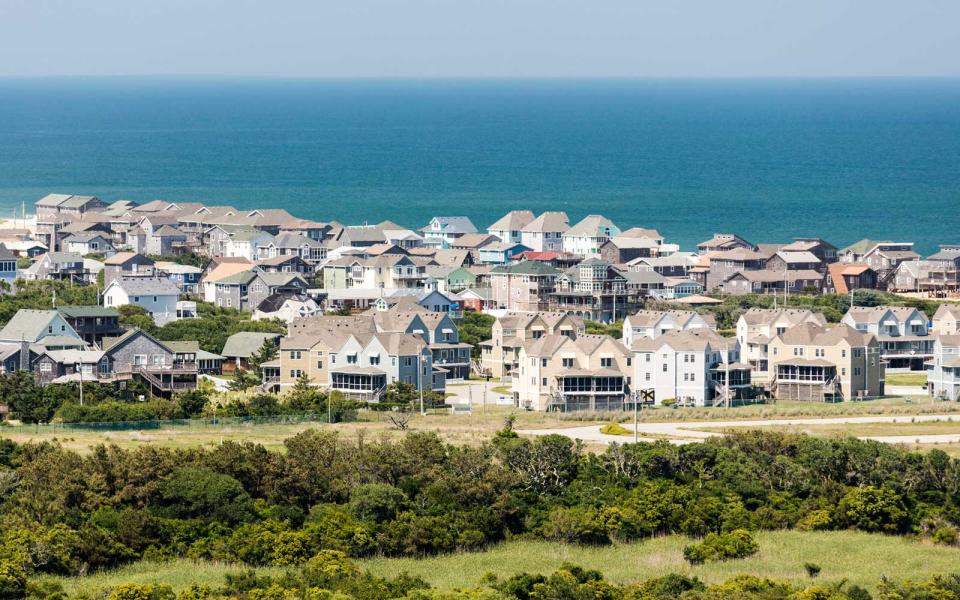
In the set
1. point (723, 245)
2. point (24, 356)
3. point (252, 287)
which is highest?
point (723, 245)

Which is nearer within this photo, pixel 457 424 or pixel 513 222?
pixel 457 424

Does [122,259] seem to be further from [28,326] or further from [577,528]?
[577,528]

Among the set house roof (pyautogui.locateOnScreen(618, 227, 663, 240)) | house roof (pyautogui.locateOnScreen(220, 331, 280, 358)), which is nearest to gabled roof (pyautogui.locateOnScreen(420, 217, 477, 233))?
house roof (pyautogui.locateOnScreen(618, 227, 663, 240))

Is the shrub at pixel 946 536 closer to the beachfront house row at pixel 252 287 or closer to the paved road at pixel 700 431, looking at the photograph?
the paved road at pixel 700 431

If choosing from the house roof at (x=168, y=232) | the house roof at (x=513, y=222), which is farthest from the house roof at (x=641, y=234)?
the house roof at (x=168, y=232)

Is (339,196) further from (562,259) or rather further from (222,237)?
(562,259)

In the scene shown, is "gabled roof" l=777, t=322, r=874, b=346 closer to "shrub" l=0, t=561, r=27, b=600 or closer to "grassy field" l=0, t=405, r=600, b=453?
"grassy field" l=0, t=405, r=600, b=453

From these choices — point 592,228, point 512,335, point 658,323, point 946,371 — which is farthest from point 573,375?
point 592,228

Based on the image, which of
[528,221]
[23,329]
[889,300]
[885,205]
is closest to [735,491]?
[23,329]
